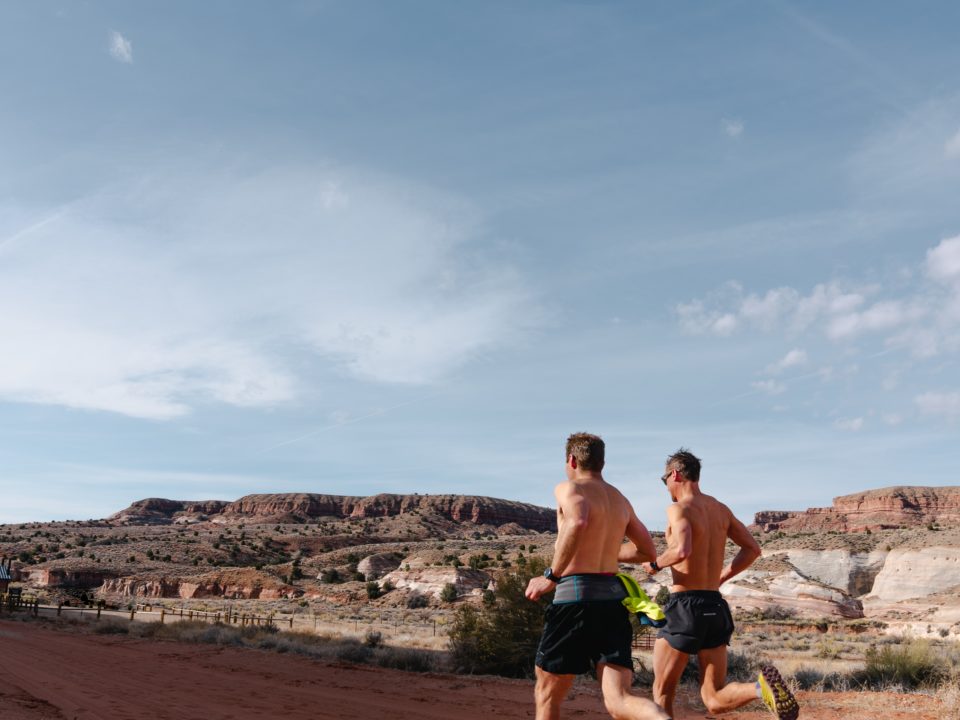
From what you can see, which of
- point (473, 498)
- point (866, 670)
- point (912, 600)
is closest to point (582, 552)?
point (866, 670)

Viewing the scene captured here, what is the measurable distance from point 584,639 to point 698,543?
5.14ft

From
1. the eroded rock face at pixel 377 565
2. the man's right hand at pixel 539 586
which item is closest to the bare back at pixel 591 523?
the man's right hand at pixel 539 586

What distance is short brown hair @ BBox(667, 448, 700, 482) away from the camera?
6184 mm

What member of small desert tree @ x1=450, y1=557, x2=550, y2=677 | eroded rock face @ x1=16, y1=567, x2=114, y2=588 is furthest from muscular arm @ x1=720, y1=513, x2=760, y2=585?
eroded rock face @ x1=16, y1=567, x2=114, y2=588

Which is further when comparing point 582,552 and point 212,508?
point 212,508

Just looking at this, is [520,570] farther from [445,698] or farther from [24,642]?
[24,642]

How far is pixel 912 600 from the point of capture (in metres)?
47.0

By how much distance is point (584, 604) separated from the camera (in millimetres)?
4770

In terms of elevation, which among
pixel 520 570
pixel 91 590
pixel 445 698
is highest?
pixel 520 570

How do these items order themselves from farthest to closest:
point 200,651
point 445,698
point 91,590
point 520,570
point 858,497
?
point 858,497 → point 91,590 → point 200,651 → point 520,570 → point 445,698

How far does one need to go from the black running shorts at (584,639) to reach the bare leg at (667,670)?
1.09 metres

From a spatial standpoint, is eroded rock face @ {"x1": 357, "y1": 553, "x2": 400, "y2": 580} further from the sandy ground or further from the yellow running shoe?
the yellow running shoe

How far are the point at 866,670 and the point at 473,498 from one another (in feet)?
468

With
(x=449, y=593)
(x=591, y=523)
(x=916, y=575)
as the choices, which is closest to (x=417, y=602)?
(x=449, y=593)
